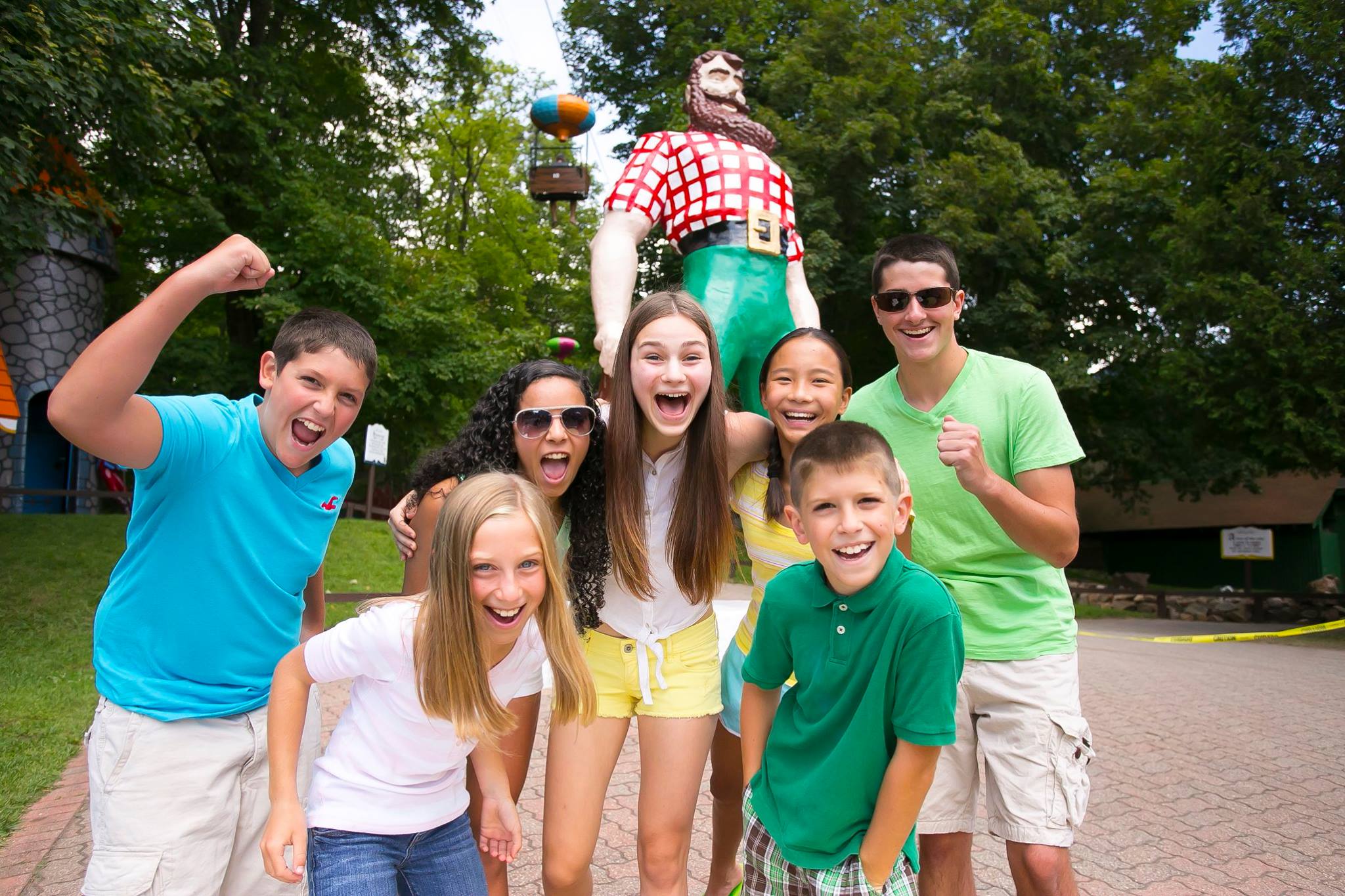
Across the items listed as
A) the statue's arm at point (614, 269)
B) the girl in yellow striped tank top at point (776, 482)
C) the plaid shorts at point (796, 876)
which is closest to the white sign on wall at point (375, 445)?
the statue's arm at point (614, 269)

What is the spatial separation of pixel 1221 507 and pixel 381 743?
2232cm

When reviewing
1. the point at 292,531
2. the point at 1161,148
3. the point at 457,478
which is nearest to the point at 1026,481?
the point at 457,478

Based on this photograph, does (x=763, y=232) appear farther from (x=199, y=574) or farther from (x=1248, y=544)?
(x=1248, y=544)

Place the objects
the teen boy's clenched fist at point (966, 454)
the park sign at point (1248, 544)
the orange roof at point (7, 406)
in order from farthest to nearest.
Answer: the park sign at point (1248, 544)
the orange roof at point (7, 406)
the teen boy's clenched fist at point (966, 454)

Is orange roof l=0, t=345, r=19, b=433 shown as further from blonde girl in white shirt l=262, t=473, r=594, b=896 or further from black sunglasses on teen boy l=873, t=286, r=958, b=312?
black sunglasses on teen boy l=873, t=286, r=958, b=312

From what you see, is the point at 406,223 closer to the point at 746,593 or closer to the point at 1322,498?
the point at 746,593

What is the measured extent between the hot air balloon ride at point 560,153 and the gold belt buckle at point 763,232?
1286 cm

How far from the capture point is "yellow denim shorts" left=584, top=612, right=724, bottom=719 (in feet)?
8.12

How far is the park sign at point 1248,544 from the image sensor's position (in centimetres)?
1653

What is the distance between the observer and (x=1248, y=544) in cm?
1684

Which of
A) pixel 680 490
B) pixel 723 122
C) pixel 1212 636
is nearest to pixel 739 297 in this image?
pixel 723 122

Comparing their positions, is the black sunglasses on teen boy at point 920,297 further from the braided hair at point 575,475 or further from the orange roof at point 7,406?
the orange roof at point 7,406

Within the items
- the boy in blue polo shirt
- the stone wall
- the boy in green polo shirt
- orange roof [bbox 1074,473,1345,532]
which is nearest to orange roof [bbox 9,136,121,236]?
the stone wall

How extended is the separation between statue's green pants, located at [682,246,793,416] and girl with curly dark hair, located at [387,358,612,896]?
1501 millimetres
